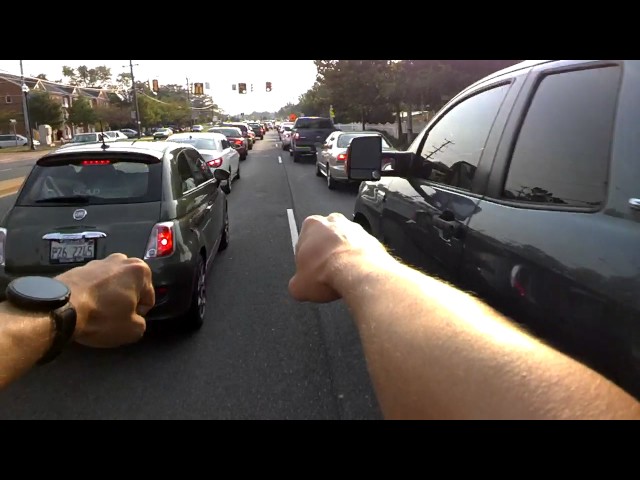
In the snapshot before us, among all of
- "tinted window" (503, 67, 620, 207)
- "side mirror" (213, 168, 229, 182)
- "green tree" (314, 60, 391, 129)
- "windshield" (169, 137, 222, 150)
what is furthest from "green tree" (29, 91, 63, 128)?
"tinted window" (503, 67, 620, 207)

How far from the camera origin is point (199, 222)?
184 inches

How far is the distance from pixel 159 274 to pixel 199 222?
1.09m

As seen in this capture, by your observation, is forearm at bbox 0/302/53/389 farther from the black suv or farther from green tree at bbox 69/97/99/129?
green tree at bbox 69/97/99/129

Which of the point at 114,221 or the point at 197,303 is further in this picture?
the point at 197,303

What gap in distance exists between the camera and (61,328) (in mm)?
1123

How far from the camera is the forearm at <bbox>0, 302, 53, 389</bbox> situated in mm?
999

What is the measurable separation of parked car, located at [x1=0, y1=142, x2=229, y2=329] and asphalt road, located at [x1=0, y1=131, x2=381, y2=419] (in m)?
0.36

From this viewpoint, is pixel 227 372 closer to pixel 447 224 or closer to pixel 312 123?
pixel 447 224

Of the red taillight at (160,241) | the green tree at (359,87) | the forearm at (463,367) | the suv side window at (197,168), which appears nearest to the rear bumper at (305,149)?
the green tree at (359,87)

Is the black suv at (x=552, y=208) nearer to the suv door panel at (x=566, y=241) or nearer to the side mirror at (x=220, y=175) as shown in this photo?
the suv door panel at (x=566, y=241)

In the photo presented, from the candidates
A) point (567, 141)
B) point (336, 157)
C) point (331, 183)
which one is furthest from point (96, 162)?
point (331, 183)

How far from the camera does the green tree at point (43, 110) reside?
55188 millimetres

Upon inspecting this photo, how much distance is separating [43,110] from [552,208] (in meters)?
65.2

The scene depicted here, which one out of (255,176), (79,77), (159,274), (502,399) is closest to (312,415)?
(159,274)
